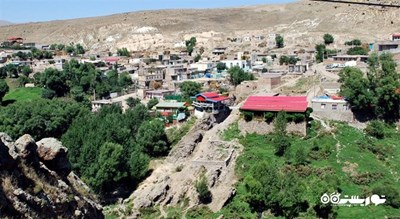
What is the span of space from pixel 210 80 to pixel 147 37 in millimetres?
26147

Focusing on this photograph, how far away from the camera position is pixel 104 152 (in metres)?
18.9

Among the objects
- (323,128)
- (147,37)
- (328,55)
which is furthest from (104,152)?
(147,37)

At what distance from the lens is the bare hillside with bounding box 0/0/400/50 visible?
156 feet

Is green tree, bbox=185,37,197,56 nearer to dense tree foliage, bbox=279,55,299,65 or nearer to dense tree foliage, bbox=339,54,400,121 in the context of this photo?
dense tree foliage, bbox=279,55,299,65

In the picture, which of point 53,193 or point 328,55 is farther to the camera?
point 328,55

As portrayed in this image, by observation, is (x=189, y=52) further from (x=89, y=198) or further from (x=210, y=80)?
(x=89, y=198)

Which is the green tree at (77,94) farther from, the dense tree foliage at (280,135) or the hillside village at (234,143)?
the dense tree foliage at (280,135)

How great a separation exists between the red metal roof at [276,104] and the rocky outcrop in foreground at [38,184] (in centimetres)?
1232

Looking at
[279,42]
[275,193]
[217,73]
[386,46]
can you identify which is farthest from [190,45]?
[275,193]

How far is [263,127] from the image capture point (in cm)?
2019

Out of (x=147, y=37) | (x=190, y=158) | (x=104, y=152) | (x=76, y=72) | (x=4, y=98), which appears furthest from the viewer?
(x=147, y=37)

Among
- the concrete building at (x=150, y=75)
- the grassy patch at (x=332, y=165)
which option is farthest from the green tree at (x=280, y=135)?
the concrete building at (x=150, y=75)

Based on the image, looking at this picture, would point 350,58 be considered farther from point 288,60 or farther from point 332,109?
point 332,109

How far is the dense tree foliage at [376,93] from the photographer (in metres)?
20.2
